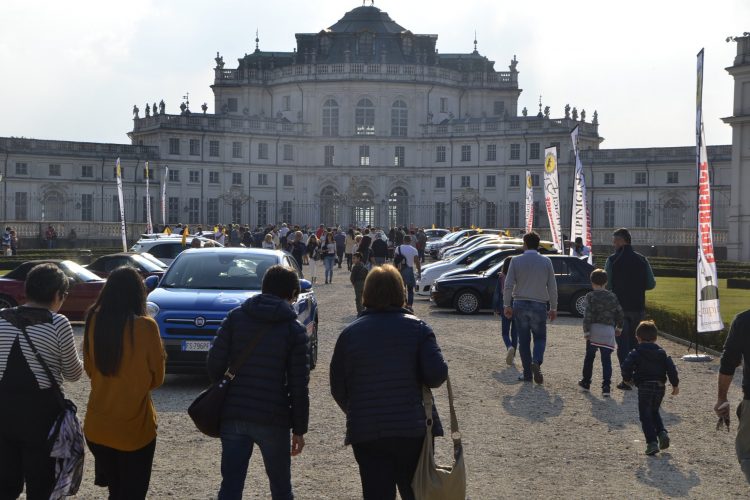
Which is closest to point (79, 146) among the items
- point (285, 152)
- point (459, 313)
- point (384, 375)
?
point (285, 152)

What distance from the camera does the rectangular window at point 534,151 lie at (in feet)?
279

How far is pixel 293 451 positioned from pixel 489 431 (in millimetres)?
4755

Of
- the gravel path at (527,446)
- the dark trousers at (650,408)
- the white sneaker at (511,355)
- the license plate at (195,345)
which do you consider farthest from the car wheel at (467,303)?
the dark trousers at (650,408)

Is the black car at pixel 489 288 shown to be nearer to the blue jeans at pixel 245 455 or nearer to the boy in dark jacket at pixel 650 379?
the boy in dark jacket at pixel 650 379

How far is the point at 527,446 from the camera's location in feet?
34.0

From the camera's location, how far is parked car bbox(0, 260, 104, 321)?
20.8m

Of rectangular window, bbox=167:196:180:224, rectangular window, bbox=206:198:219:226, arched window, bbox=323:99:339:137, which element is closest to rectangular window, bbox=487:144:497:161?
arched window, bbox=323:99:339:137

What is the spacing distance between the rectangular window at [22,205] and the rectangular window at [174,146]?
475 inches

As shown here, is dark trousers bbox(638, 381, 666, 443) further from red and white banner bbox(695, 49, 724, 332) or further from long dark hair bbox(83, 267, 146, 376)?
red and white banner bbox(695, 49, 724, 332)

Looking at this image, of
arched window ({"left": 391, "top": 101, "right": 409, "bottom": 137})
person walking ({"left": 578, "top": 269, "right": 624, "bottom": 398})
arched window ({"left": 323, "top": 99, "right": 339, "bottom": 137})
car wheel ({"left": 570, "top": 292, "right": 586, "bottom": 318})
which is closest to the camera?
person walking ({"left": 578, "top": 269, "right": 624, "bottom": 398})

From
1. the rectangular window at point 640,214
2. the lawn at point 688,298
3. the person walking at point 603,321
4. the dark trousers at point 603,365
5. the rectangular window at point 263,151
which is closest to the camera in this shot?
the dark trousers at point 603,365

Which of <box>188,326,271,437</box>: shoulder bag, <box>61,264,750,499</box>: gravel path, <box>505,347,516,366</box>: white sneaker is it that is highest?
<box>188,326,271,437</box>: shoulder bag

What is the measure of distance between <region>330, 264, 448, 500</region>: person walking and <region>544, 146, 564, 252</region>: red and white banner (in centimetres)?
2410

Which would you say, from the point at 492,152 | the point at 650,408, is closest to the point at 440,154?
the point at 492,152
